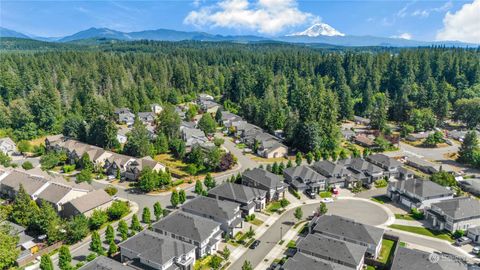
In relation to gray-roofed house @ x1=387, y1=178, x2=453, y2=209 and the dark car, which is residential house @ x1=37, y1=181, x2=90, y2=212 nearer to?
the dark car

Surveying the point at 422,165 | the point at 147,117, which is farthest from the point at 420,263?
the point at 147,117

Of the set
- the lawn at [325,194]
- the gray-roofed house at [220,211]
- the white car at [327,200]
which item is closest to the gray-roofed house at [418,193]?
the lawn at [325,194]

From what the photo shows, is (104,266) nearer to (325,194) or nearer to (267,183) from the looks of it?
(267,183)

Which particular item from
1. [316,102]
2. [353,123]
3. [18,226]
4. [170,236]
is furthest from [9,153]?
[353,123]

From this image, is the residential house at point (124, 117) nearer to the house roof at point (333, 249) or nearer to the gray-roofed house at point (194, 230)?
the gray-roofed house at point (194, 230)

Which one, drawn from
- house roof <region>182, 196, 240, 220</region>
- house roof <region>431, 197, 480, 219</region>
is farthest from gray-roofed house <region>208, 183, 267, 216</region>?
house roof <region>431, 197, 480, 219</region>

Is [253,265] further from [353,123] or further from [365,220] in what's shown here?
[353,123]

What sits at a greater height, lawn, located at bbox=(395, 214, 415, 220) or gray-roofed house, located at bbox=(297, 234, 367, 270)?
gray-roofed house, located at bbox=(297, 234, 367, 270)

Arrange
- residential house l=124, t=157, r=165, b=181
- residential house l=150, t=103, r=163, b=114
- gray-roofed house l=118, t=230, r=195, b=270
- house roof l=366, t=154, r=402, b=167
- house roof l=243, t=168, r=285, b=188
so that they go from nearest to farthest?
gray-roofed house l=118, t=230, r=195, b=270 < house roof l=243, t=168, r=285, b=188 < residential house l=124, t=157, r=165, b=181 < house roof l=366, t=154, r=402, b=167 < residential house l=150, t=103, r=163, b=114
